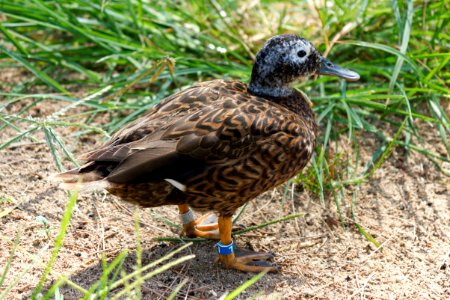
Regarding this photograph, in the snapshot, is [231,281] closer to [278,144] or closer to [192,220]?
[192,220]

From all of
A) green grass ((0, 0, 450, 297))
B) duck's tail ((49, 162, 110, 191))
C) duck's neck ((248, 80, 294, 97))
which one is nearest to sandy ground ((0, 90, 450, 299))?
green grass ((0, 0, 450, 297))

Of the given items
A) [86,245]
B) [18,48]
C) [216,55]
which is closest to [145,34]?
[216,55]

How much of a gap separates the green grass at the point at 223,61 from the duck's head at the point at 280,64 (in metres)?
0.51

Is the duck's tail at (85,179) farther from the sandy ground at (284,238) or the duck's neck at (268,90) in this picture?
the duck's neck at (268,90)

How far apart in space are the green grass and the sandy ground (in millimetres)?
143

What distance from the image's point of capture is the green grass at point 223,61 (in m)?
4.22

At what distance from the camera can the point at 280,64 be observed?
3592 millimetres

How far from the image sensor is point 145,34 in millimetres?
4793

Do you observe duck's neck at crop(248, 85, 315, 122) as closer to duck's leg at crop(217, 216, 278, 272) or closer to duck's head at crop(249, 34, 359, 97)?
duck's head at crop(249, 34, 359, 97)

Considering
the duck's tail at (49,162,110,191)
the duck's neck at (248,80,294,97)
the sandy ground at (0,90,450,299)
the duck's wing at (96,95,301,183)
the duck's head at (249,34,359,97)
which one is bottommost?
the sandy ground at (0,90,450,299)

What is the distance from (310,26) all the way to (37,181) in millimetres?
2402

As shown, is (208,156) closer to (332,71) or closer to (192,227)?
(192,227)

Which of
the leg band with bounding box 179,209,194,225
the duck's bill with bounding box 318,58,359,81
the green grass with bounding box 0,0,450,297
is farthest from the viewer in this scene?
the green grass with bounding box 0,0,450,297

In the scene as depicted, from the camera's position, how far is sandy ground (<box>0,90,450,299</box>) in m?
3.21
